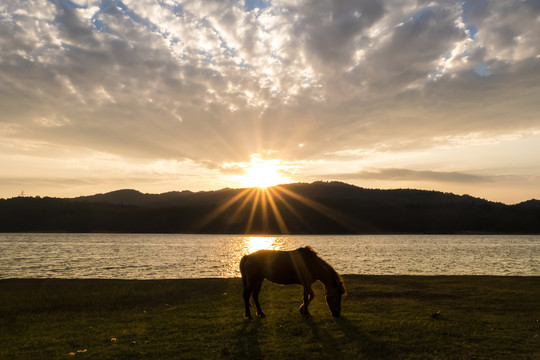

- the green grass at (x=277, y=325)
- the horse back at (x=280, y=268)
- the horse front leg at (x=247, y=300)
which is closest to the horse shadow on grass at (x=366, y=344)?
the green grass at (x=277, y=325)

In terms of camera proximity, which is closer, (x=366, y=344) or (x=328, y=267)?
(x=366, y=344)

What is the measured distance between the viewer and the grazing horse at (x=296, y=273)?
15.0 m

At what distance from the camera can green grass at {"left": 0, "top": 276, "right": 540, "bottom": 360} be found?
10.8m

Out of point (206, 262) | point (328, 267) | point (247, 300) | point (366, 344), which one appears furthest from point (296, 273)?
point (206, 262)

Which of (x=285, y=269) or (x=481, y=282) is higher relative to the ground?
(x=285, y=269)

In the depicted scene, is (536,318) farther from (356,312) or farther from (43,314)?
(43,314)

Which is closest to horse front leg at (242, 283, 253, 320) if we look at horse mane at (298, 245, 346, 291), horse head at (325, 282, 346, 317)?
horse mane at (298, 245, 346, 291)

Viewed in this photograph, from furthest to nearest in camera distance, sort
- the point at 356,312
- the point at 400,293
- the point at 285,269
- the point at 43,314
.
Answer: the point at 400,293, the point at 43,314, the point at 356,312, the point at 285,269

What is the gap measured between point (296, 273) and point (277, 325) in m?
2.15

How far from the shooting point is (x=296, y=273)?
15.1m

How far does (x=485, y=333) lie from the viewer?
→ 12.3 m

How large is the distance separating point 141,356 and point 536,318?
47.7 ft

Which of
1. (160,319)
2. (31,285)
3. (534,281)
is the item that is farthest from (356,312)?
(31,285)

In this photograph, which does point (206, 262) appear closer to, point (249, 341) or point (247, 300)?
point (247, 300)
